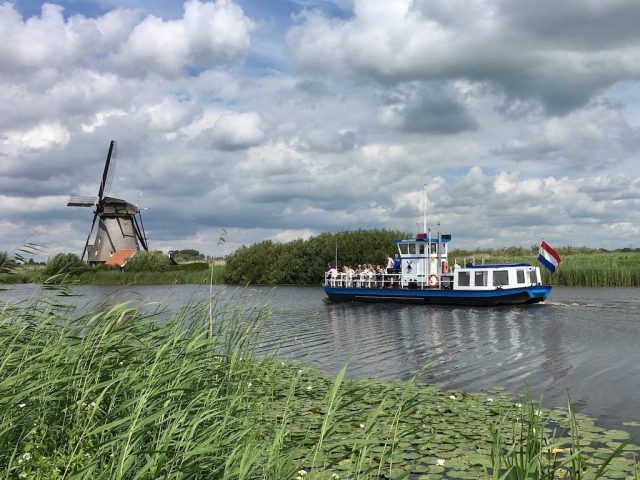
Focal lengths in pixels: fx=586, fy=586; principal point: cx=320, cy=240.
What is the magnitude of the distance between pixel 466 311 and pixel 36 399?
28.2 m

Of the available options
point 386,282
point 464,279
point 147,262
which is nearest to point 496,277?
point 464,279

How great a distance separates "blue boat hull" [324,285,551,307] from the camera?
32125 mm

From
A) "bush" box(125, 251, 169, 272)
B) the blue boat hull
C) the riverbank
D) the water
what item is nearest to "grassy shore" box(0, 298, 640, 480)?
the water

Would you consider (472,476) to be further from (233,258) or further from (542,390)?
(233,258)

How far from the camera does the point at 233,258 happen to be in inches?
2623

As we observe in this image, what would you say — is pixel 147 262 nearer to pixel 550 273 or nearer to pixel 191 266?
pixel 191 266

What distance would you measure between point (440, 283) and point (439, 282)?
0.38 feet

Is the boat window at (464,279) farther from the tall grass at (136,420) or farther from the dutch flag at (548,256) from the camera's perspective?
the tall grass at (136,420)

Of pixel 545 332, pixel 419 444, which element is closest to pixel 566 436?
pixel 419 444

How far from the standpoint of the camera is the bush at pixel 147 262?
69312 mm

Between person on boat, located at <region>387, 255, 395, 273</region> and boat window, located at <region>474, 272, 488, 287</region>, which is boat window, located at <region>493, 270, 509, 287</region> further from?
person on boat, located at <region>387, 255, 395, 273</region>

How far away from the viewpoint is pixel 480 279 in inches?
1326

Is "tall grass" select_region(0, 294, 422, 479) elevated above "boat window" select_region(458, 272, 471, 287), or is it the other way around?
"boat window" select_region(458, 272, 471, 287)

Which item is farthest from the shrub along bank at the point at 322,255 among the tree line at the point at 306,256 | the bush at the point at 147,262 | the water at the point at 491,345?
the water at the point at 491,345
